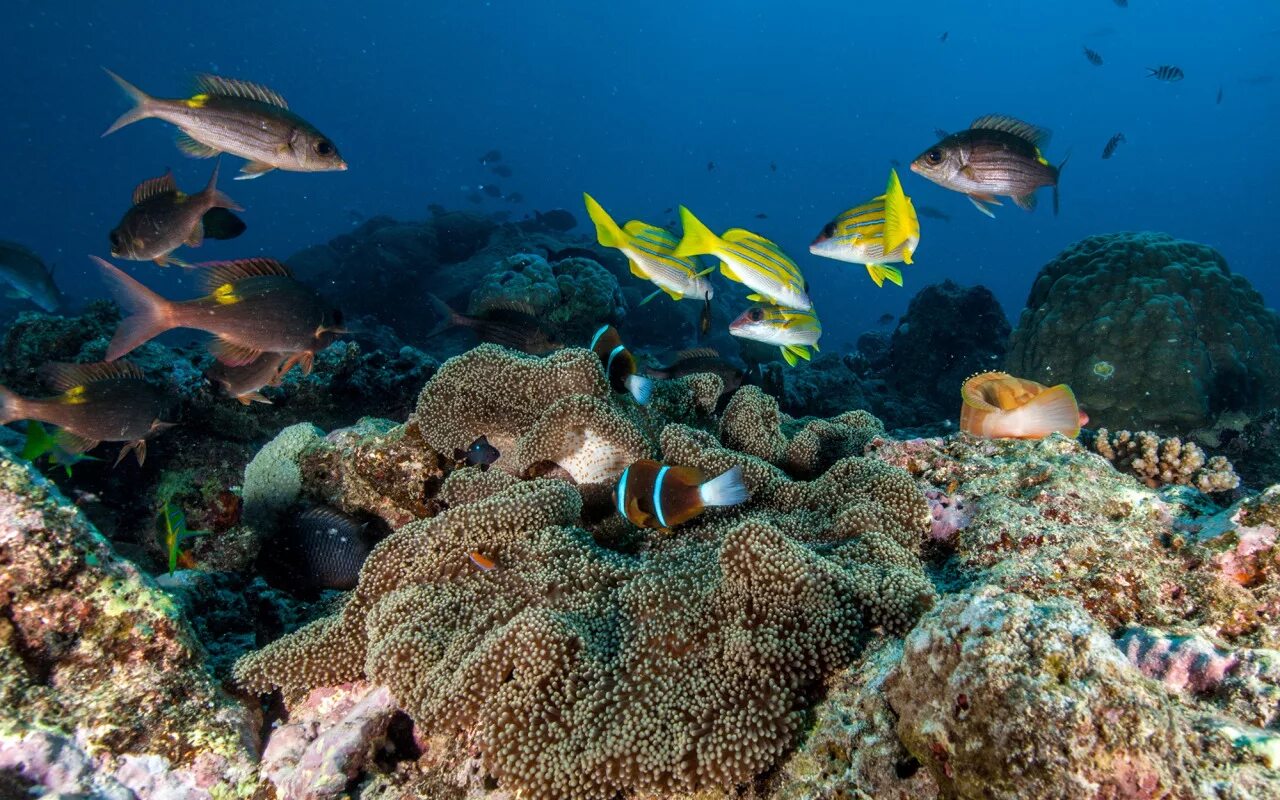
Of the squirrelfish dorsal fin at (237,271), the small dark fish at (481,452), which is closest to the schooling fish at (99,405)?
the squirrelfish dorsal fin at (237,271)

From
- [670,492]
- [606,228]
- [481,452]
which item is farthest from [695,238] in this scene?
[481,452]

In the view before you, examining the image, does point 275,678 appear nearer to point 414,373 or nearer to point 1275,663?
point 1275,663

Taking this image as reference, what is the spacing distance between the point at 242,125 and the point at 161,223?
1378mm

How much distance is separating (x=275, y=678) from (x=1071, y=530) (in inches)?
134

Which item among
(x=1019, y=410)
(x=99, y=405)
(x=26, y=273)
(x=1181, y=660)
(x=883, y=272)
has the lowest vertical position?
(x=26, y=273)

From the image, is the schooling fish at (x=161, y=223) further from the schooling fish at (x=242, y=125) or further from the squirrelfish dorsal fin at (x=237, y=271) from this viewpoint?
the squirrelfish dorsal fin at (x=237, y=271)

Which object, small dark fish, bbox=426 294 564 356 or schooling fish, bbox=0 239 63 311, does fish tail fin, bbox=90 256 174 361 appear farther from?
schooling fish, bbox=0 239 63 311

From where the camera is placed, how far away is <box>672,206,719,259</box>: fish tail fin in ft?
11.6

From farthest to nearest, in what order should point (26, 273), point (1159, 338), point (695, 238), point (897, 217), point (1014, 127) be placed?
Result: point (1159, 338) < point (26, 273) < point (1014, 127) < point (695, 238) < point (897, 217)

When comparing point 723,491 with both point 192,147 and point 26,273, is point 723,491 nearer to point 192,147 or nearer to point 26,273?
point 192,147

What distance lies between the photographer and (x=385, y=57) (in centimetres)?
10981

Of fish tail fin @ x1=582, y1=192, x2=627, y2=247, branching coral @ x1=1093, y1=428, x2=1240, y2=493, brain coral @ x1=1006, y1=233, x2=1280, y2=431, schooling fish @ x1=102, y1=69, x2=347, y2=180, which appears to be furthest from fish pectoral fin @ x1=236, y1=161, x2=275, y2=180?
brain coral @ x1=1006, y1=233, x2=1280, y2=431

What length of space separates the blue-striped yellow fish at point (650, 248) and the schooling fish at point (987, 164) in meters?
1.51

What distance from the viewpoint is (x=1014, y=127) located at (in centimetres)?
384
